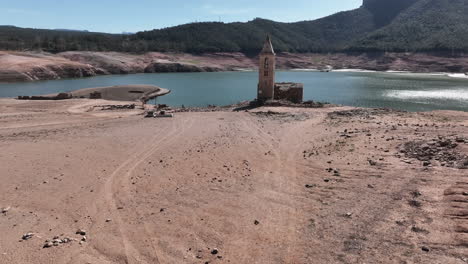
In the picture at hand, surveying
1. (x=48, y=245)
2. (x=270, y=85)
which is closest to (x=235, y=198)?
(x=48, y=245)

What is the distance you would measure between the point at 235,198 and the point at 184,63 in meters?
113

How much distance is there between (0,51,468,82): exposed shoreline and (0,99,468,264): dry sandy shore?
232ft

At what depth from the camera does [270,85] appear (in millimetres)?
32500

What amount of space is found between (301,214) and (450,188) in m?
3.96

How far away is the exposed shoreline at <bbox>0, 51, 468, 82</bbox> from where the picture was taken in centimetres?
8150

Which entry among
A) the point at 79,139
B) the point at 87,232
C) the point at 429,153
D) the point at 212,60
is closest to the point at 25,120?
the point at 79,139

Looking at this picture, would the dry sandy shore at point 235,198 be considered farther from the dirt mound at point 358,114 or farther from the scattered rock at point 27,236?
the dirt mound at point 358,114

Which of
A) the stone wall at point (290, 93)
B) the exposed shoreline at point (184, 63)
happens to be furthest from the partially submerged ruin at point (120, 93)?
the exposed shoreline at point (184, 63)

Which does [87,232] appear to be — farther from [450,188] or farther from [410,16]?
[410,16]

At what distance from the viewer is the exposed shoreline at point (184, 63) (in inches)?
3209

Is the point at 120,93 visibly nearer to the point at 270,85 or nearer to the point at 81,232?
the point at 270,85

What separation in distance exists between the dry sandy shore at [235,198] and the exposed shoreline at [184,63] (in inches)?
2782

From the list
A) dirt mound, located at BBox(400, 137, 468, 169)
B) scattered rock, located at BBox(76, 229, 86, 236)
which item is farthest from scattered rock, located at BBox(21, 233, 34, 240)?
dirt mound, located at BBox(400, 137, 468, 169)

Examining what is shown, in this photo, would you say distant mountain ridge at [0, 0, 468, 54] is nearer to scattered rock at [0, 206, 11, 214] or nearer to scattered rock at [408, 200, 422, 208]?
scattered rock at [0, 206, 11, 214]
